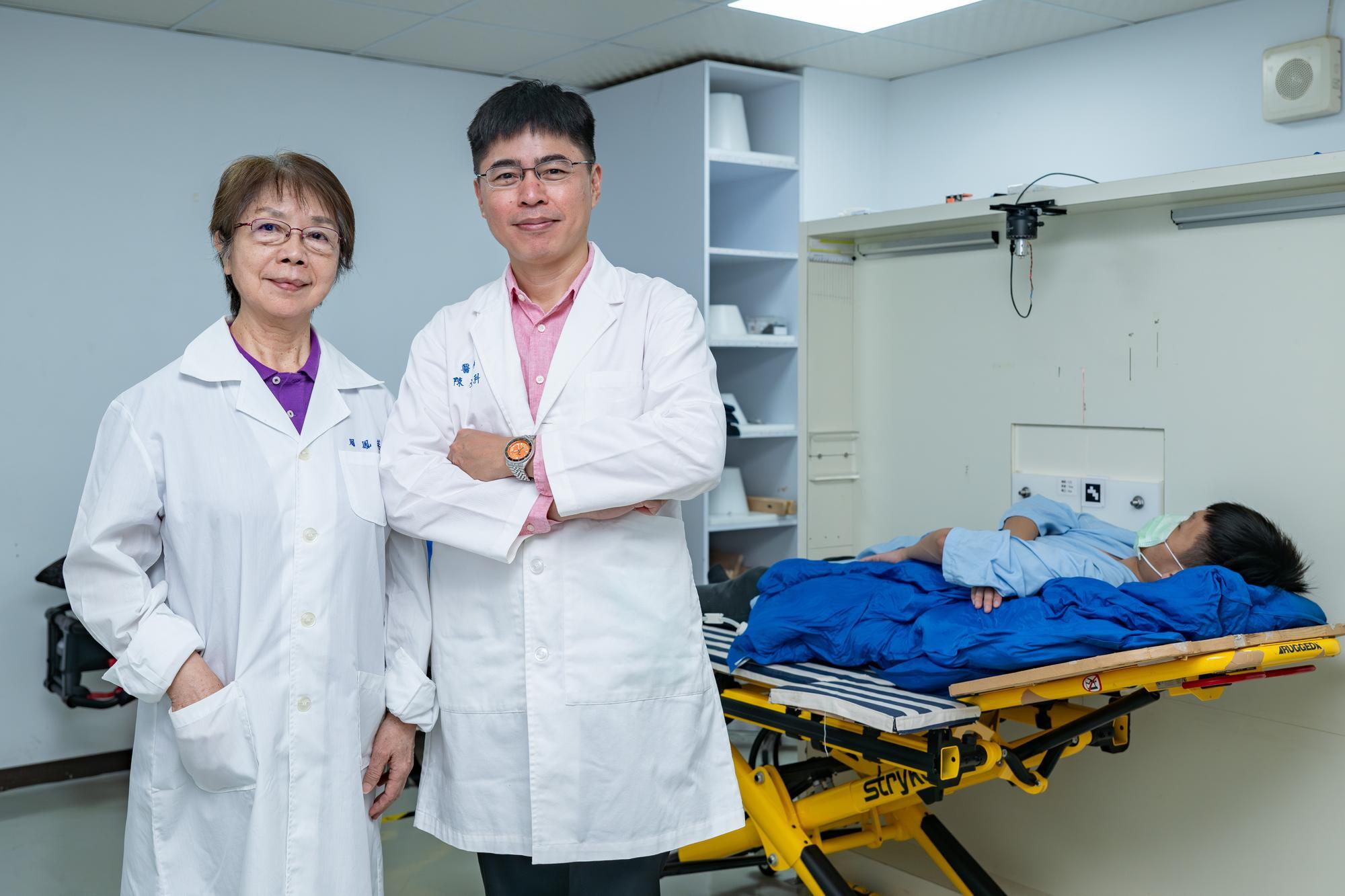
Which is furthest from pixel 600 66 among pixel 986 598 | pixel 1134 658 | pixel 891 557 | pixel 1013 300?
pixel 1134 658

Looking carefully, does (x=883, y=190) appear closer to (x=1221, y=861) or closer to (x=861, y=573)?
(x=861, y=573)

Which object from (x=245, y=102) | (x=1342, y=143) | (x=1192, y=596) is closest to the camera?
(x=1192, y=596)

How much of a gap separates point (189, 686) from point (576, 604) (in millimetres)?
522

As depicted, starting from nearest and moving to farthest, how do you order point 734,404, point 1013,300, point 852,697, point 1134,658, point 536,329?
point 536,329 < point 1134,658 < point 852,697 < point 1013,300 < point 734,404

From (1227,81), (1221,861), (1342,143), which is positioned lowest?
(1221,861)

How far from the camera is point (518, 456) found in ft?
5.59

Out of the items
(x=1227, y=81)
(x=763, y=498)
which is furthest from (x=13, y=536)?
(x=1227, y=81)

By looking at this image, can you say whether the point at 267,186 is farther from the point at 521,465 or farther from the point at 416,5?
the point at 416,5

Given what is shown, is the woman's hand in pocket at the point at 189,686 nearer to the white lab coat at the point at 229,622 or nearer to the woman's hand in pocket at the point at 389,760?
the white lab coat at the point at 229,622

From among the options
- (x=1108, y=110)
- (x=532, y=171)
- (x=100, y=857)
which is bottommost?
(x=100, y=857)

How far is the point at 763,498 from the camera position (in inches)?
182

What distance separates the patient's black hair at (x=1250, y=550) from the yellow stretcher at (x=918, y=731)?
18cm

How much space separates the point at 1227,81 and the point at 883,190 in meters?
1.43

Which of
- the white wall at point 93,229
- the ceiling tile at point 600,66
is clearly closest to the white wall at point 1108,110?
the ceiling tile at point 600,66
